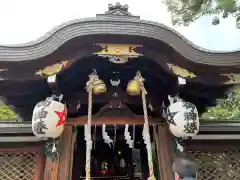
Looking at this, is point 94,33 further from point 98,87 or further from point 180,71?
point 180,71

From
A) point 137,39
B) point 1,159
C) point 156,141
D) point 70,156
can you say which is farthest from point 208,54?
point 1,159

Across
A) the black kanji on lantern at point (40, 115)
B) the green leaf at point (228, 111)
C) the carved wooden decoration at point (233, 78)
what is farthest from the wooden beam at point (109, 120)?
the green leaf at point (228, 111)

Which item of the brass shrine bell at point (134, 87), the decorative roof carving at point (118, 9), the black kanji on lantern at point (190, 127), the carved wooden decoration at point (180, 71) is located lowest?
the black kanji on lantern at point (190, 127)

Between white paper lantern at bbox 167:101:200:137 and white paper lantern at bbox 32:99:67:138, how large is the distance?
61.3 inches

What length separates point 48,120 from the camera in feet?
11.6

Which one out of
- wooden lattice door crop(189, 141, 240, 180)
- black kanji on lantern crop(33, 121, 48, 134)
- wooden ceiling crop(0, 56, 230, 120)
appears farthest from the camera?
wooden lattice door crop(189, 141, 240, 180)

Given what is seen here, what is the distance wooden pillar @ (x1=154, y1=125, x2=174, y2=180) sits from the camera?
12.6 ft

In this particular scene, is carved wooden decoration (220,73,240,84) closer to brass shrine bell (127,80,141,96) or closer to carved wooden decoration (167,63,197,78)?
carved wooden decoration (167,63,197,78)

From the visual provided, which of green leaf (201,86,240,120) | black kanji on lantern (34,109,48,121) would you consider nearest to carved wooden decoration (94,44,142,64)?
black kanji on lantern (34,109,48,121)

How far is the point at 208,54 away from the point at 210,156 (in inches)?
68.8

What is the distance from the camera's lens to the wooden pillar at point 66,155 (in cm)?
370

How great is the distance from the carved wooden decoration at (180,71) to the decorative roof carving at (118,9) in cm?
105

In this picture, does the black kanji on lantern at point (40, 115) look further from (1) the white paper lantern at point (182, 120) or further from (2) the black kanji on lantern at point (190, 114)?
(2) the black kanji on lantern at point (190, 114)

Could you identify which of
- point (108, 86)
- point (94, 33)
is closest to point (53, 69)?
point (94, 33)
